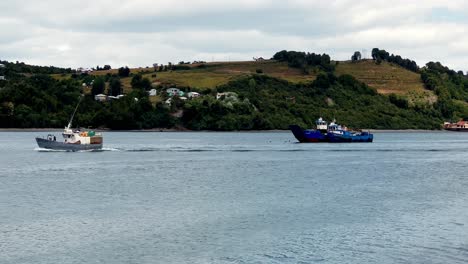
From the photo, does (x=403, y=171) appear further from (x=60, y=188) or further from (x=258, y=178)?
(x=60, y=188)

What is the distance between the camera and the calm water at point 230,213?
3962 cm

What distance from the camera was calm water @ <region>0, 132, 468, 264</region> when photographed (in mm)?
39625

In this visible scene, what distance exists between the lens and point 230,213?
53.0 m

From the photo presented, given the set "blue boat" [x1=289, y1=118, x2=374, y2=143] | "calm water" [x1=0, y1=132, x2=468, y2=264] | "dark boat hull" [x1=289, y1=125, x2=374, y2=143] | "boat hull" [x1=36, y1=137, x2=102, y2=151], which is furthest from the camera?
"blue boat" [x1=289, y1=118, x2=374, y2=143]

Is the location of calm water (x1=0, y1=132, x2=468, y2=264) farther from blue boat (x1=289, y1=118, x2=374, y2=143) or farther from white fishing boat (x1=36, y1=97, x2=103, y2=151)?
blue boat (x1=289, y1=118, x2=374, y2=143)

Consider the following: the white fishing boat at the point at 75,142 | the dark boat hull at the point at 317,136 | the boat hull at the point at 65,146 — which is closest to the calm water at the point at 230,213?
the boat hull at the point at 65,146

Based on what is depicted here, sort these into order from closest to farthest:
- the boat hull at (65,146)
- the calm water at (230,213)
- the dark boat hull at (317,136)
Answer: the calm water at (230,213), the boat hull at (65,146), the dark boat hull at (317,136)

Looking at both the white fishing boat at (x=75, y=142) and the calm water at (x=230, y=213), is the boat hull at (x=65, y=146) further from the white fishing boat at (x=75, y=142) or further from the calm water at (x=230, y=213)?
the calm water at (x=230, y=213)

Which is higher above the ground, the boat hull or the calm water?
the boat hull

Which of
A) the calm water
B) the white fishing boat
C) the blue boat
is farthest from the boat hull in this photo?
the blue boat

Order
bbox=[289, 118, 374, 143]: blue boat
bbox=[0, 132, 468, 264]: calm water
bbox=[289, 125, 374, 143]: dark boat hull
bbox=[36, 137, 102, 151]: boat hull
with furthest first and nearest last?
bbox=[289, 118, 374, 143]: blue boat → bbox=[289, 125, 374, 143]: dark boat hull → bbox=[36, 137, 102, 151]: boat hull → bbox=[0, 132, 468, 264]: calm water

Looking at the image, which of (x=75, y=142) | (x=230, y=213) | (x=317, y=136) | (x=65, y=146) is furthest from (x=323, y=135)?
(x=230, y=213)

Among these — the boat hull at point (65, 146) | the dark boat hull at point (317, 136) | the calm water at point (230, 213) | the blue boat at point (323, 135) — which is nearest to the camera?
the calm water at point (230, 213)

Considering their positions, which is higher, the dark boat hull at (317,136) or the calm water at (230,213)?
the dark boat hull at (317,136)
